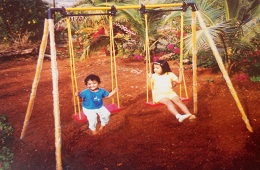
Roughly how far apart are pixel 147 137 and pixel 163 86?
2.73 feet

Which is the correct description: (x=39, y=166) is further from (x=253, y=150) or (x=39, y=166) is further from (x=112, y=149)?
(x=253, y=150)

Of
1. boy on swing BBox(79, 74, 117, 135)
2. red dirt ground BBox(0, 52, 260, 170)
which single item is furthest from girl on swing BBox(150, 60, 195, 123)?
boy on swing BBox(79, 74, 117, 135)

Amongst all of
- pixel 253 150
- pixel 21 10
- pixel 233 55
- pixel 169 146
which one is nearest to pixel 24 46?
pixel 21 10

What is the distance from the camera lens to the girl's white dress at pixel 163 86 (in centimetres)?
419

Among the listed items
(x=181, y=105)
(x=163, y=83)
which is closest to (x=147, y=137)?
(x=181, y=105)

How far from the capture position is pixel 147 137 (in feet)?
13.9

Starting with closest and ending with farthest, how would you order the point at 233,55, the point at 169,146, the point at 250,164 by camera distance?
the point at 250,164, the point at 169,146, the point at 233,55

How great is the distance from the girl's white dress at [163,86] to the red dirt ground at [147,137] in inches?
24.0

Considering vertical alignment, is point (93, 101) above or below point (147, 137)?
above

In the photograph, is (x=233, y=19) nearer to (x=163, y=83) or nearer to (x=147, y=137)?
(x=163, y=83)

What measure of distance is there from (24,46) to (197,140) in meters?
10.2

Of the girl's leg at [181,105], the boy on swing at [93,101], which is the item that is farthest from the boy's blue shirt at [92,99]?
the girl's leg at [181,105]

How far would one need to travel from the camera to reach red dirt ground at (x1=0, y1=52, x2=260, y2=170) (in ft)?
11.7

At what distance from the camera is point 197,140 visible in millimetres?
4023
